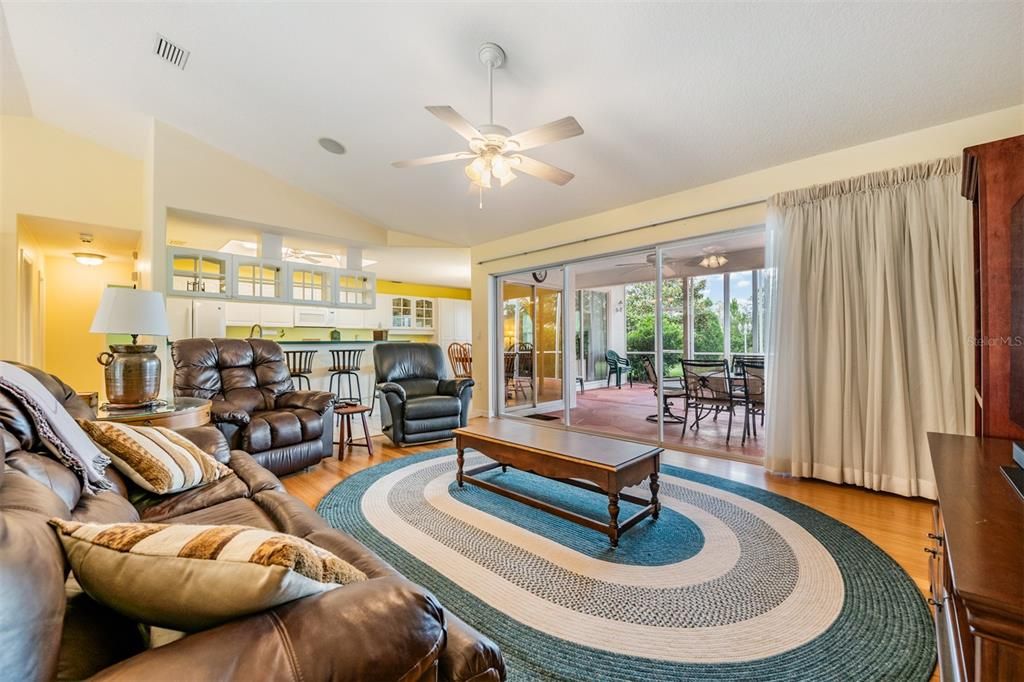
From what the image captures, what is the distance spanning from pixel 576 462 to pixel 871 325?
7.92 ft

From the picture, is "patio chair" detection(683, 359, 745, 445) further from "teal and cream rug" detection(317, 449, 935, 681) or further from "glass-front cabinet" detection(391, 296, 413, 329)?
"glass-front cabinet" detection(391, 296, 413, 329)

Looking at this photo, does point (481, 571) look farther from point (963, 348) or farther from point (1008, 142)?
point (963, 348)

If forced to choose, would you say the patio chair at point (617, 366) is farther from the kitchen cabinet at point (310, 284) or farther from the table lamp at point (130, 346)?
the table lamp at point (130, 346)

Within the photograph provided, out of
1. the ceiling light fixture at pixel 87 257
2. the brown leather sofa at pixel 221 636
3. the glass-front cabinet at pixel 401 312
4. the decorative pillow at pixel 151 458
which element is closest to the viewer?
the brown leather sofa at pixel 221 636

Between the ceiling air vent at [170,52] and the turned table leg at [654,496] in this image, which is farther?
the ceiling air vent at [170,52]

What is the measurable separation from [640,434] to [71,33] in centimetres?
598

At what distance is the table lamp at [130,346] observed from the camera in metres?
2.55

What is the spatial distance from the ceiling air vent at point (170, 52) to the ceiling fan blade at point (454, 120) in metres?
2.45

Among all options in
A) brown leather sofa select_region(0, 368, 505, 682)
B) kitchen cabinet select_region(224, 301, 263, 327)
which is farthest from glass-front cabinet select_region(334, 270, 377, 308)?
brown leather sofa select_region(0, 368, 505, 682)

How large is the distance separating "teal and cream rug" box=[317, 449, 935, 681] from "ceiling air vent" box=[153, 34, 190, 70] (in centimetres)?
352

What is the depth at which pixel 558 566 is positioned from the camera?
78.5 inches

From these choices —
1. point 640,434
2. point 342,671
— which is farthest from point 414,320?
point 342,671

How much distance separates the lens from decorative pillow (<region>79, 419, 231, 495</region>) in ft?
5.62

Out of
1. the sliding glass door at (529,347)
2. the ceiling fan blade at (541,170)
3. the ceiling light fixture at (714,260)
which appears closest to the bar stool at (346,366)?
the sliding glass door at (529,347)
